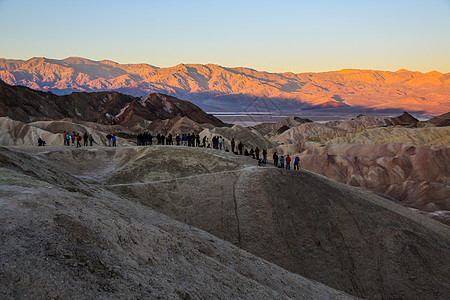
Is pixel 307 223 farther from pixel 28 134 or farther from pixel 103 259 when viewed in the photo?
pixel 28 134

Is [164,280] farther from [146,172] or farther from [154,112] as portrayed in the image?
[154,112]

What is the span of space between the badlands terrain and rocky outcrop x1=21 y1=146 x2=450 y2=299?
0.24 ft

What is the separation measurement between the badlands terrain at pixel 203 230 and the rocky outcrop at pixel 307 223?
7 centimetres

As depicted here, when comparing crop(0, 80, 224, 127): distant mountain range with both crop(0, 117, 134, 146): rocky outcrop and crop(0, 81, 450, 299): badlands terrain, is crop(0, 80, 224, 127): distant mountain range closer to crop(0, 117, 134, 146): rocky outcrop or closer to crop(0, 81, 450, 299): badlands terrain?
crop(0, 117, 134, 146): rocky outcrop

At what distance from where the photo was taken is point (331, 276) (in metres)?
21.4

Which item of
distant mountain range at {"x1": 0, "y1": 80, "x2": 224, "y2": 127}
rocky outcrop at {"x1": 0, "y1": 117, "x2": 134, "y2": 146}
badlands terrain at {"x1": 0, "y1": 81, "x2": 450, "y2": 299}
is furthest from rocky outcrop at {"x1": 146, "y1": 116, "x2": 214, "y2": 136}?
badlands terrain at {"x1": 0, "y1": 81, "x2": 450, "y2": 299}

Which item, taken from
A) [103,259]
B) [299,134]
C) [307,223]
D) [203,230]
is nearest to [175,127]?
[299,134]

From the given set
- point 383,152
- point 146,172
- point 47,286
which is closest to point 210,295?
point 47,286

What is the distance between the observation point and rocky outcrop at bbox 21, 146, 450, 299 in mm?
21703

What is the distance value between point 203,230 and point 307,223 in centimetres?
678

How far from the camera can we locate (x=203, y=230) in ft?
69.0

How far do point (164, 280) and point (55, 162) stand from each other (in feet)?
84.4

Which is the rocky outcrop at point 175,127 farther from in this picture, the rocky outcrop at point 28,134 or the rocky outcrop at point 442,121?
the rocky outcrop at point 442,121

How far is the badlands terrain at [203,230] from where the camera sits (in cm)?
927
